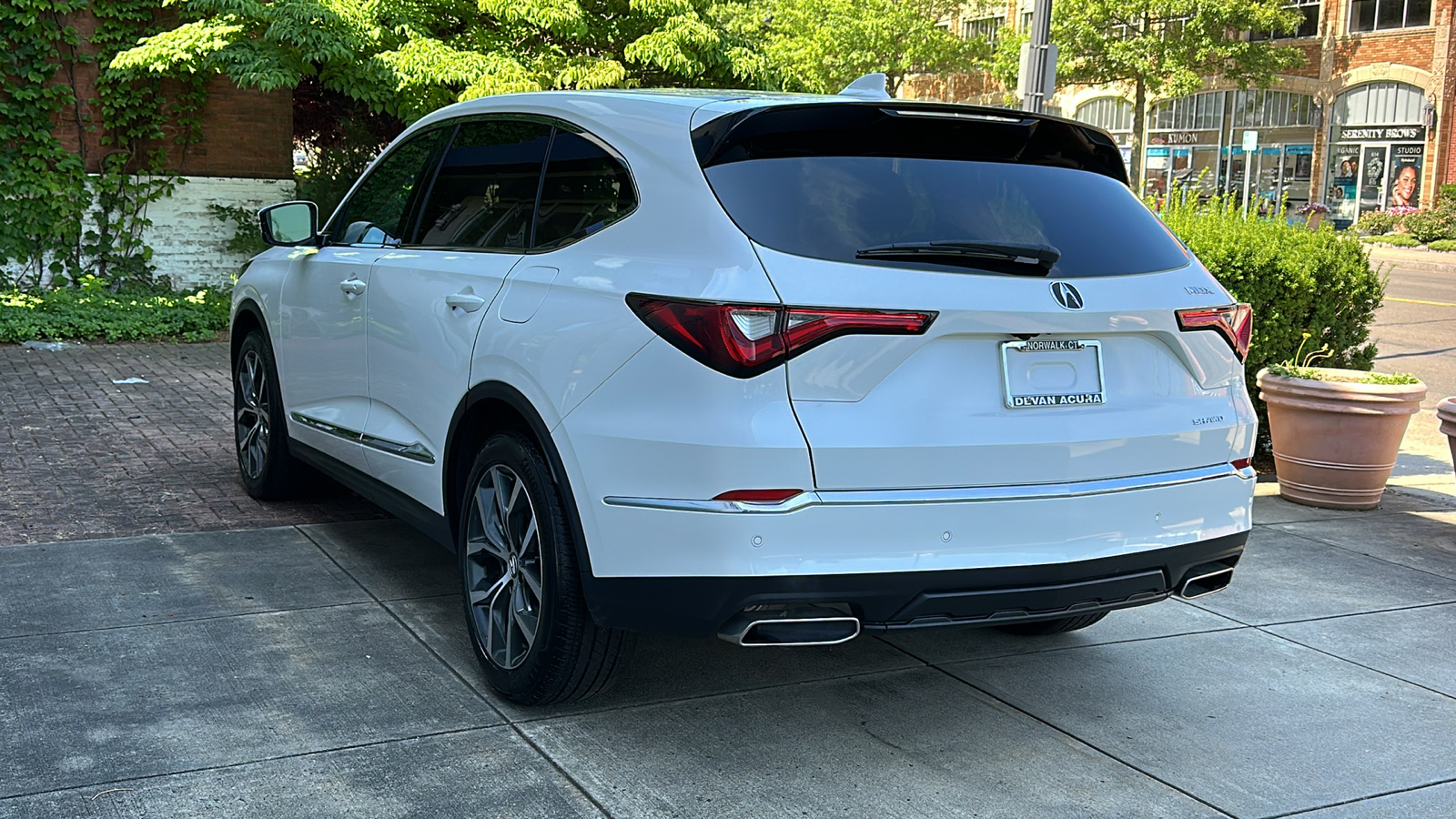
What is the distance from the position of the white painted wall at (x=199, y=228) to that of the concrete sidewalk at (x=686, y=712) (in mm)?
9981

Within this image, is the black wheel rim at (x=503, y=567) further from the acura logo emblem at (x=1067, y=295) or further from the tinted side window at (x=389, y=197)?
the acura logo emblem at (x=1067, y=295)

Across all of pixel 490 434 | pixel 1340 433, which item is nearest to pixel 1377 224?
pixel 1340 433

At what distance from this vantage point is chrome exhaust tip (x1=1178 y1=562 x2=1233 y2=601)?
388cm

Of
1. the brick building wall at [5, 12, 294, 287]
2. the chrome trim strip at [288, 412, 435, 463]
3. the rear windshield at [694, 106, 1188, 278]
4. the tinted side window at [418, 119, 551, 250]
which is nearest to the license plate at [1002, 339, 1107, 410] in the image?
the rear windshield at [694, 106, 1188, 278]

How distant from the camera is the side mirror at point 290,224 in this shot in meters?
5.71

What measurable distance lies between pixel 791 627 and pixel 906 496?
428 millimetres

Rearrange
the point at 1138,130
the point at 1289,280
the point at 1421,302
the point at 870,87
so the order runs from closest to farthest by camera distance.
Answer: the point at 870,87 < the point at 1289,280 < the point at 1421,302 < the point at 1138,130

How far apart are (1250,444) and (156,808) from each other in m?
3.08

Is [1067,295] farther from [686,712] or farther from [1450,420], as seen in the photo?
[1450,420]

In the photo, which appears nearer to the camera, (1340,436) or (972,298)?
(972,298)

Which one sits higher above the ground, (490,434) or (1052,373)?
(1052,373)

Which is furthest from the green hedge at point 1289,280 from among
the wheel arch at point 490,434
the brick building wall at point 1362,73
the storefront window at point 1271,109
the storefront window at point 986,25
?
the storefront window at point 986,25

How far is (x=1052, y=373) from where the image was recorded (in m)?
3.56

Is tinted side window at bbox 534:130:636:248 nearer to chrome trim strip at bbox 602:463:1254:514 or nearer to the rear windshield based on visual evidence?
the rear windshield
